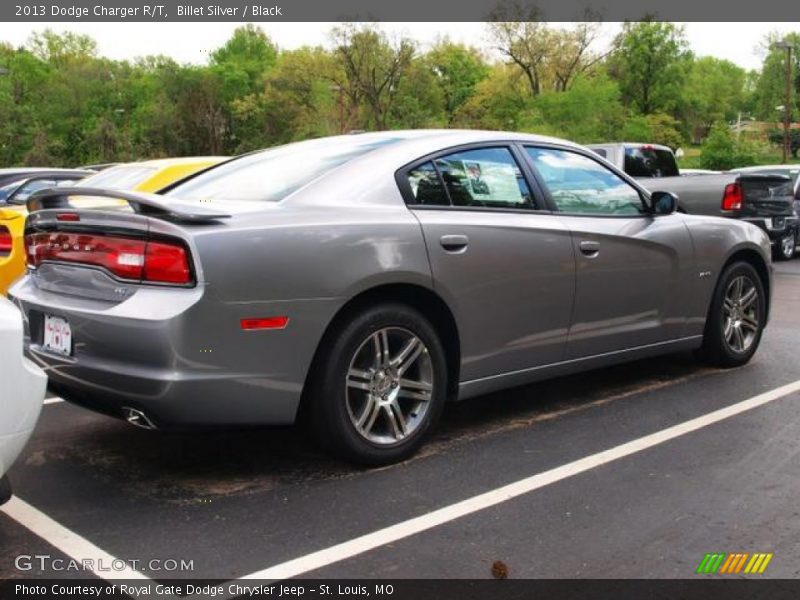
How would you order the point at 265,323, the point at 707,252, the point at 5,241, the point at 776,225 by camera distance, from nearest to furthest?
the point at 265,323, the point at 707,252, the point at 5,241, the point at 776,225

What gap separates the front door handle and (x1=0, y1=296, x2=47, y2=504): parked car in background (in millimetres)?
2892

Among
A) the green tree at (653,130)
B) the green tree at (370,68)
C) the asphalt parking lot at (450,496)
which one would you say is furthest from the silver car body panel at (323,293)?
the green tree at (370,68)

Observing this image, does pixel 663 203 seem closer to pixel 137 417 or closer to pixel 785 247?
pixel 137 417

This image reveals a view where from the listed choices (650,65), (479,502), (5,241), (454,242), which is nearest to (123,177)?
(5,241)

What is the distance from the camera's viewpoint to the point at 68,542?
3.24 meters

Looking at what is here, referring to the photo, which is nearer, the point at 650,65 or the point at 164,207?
the point at 164,207

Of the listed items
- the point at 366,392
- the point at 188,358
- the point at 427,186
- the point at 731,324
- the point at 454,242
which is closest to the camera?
the point at 188,358

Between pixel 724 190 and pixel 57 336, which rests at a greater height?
pixel 724 190

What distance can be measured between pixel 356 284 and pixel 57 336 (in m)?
1.31

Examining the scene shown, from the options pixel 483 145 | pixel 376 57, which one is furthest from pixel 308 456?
pixel 376 57

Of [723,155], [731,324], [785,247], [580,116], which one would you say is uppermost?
[580,116]

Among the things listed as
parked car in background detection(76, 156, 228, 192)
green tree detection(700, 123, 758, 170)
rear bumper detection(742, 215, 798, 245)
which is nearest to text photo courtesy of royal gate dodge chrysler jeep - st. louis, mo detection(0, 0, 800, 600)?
parked car in background detection(76, 156, 228, 192)

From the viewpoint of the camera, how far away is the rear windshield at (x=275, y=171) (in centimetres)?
422

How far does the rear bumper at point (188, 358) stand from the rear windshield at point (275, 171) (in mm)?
742
